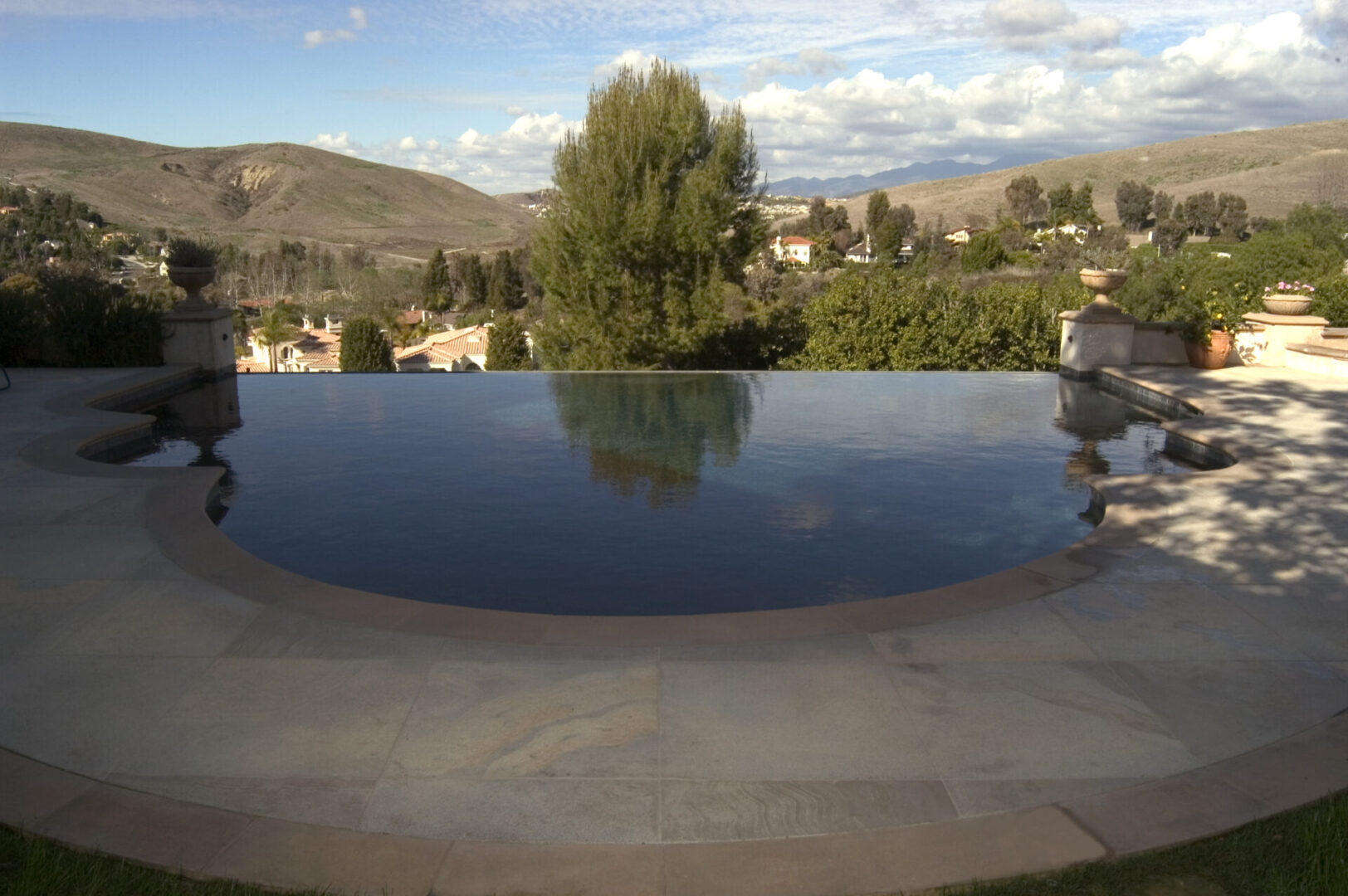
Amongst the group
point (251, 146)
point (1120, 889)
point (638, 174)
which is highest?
point (251, 146)

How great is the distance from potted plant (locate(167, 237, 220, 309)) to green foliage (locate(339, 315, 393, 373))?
78.3 ft

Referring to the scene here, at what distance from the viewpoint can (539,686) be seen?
12.5ft

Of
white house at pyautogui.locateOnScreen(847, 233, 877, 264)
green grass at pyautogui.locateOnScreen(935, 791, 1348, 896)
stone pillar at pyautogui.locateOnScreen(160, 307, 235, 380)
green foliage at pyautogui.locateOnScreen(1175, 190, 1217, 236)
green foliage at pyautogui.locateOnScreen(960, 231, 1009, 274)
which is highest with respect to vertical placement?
green foliage at pyautogui.locateOnScreen(1175, 190, 1217, 236)

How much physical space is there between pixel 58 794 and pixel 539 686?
1.58 meters

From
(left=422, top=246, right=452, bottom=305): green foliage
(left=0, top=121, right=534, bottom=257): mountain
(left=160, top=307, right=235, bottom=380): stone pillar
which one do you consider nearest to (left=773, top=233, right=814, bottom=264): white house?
(left=0, top=121, right=534, bottom=257): mountain

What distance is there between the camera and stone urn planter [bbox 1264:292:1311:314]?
41.9ft

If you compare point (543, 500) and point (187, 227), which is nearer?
point (543, 500)

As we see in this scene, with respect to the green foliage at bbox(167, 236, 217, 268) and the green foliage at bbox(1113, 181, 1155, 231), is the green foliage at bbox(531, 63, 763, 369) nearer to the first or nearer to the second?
the green foliage at bbox(167, 236, 217, 268)

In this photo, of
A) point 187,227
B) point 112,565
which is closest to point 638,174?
point 112,565

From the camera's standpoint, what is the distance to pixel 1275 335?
1286cm

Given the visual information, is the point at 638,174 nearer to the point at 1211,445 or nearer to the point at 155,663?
the point at 1211,445

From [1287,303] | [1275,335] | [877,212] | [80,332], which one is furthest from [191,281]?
[877,212]

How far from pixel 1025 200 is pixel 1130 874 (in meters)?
86.6

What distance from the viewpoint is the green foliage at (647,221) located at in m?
23.3
